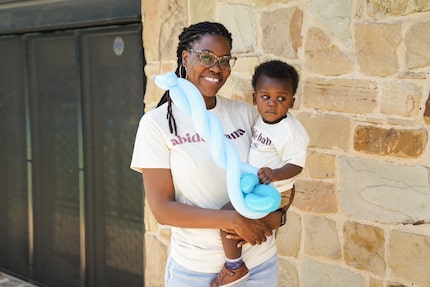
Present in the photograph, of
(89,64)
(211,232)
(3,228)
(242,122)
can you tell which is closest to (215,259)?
(211,232)

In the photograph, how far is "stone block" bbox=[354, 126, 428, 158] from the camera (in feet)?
9.23

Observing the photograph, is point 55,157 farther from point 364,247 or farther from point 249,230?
point 249,230

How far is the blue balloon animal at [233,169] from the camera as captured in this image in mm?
1808

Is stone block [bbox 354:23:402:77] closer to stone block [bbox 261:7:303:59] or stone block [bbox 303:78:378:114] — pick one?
stone block [bbox 303:78:378:114]

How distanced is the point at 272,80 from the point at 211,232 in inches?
25.0

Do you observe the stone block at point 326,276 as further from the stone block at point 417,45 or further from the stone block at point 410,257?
the stone block at point 417,45

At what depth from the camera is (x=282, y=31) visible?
3262 mm

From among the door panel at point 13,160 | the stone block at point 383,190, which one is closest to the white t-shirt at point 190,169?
the stone block at point 383,190

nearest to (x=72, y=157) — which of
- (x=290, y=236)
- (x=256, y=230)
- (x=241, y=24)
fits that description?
(x=241, y=24)

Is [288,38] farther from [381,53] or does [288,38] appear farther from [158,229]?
[158,229]

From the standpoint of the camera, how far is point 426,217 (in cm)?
280

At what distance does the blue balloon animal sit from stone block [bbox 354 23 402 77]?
127cm

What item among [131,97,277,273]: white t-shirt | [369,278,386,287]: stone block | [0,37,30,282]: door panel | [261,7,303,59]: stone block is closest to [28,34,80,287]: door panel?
[0,37,30,282]: door panel

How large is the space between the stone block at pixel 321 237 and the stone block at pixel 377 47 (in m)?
0.82
